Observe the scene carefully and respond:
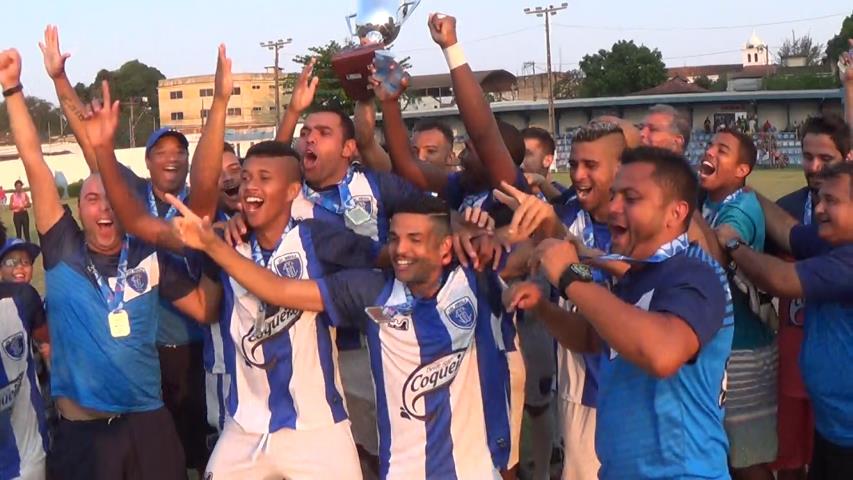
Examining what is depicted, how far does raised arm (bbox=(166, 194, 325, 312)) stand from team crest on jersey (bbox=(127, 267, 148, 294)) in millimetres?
707

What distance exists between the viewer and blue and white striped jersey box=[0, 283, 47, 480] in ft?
16.1

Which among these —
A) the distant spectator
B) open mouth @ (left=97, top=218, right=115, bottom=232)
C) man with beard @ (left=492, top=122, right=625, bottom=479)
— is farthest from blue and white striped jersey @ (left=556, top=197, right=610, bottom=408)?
the distant spectator

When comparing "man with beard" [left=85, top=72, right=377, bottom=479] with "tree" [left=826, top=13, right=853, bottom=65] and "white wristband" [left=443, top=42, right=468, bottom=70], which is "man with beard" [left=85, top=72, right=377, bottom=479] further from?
"tree" [left=826, top=13, right=853, bottom=65]

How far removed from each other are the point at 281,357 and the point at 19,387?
155 centimetres

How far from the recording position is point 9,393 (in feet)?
16.2

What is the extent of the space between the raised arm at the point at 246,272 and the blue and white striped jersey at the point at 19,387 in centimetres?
141

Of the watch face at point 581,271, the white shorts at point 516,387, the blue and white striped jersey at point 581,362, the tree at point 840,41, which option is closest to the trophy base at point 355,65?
the blue and white striped jersey at point 581,362

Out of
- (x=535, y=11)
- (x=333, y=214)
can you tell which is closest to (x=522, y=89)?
(x=535, y=11)

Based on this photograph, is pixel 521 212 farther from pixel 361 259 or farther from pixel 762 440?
pixel 762 440

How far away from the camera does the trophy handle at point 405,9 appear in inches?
226

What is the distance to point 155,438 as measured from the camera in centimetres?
488

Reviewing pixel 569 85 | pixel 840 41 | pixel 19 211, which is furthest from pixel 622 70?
pixel 19 211

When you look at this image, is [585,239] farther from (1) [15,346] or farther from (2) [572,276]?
(1) [15,346]

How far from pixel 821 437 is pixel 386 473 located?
219cm
